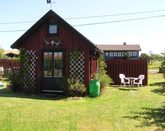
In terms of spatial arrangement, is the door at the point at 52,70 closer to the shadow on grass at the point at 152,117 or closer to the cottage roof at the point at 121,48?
the shadow on grass at the point at 152,117

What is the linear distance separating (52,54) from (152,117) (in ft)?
30.8

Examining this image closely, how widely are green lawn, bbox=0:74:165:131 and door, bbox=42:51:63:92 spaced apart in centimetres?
277

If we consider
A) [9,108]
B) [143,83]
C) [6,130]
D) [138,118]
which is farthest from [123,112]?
[143,83]

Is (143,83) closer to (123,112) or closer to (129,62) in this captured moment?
(129,62)

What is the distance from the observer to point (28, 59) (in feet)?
71.9

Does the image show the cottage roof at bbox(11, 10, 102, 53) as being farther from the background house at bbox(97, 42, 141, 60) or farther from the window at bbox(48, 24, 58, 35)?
the background house at bbox(97, 42, 141, 60)

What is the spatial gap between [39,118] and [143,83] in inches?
659

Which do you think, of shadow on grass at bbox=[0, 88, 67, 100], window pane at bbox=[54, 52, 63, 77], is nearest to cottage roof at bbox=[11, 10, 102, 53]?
window pane at bbox=[54, 52, 63, 77]

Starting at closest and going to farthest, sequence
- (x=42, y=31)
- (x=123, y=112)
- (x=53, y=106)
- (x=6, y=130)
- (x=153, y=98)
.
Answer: (x=6, y=130), (x=123, y=112), (x=53, y=106), (x=153, y=98), (x=42, y=31)

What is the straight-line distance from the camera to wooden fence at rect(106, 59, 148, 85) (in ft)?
92.6

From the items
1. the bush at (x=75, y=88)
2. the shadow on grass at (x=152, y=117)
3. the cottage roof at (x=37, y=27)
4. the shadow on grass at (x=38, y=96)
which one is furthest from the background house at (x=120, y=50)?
the shadow on grass at (x=152, y=117)

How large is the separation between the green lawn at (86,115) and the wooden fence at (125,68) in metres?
9.95

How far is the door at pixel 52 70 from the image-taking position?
2109 cm

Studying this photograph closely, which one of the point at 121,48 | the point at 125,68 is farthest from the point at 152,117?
the point at 121,48
